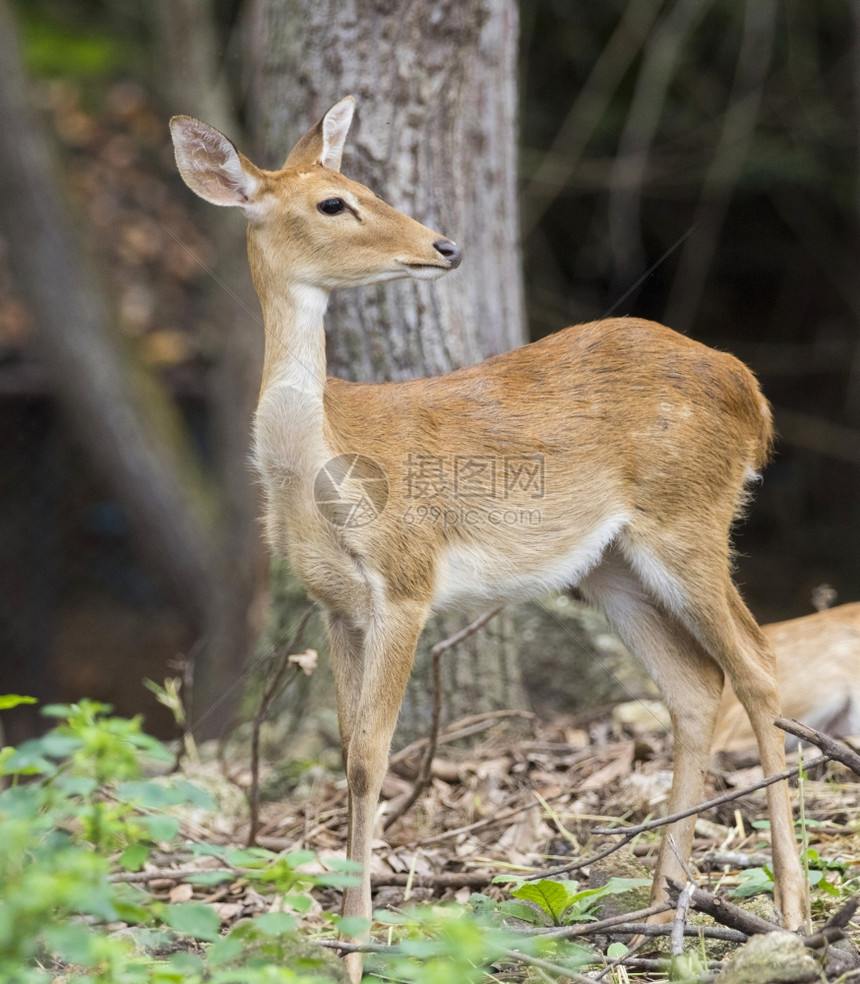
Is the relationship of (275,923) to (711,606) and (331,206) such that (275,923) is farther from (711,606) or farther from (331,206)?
(331,206)

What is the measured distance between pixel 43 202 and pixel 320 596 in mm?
6184

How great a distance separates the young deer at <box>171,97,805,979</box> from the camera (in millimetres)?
3664

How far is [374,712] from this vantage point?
3562mm

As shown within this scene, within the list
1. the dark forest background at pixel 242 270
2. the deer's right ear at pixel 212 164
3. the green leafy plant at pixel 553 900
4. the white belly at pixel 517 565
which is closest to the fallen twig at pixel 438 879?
the green leafy plant at pixel 553 900

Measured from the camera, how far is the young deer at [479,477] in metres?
3.66

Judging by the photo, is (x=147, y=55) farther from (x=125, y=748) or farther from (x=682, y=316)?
(x=125, y=748)

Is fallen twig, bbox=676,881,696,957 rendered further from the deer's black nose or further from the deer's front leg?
the deer's black nose

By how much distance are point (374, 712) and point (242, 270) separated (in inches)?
227

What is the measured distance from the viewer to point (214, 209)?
9266 mm

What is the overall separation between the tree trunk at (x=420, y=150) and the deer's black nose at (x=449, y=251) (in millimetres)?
1348

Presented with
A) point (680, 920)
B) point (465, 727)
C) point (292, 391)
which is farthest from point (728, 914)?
point (465, 727)

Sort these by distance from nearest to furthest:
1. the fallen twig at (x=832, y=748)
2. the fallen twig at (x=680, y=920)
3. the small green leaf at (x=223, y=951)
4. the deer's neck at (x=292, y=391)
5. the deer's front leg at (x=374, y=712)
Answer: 1. the small green leaf at (x=223, y=951)
2. the fallen twig at (x=680, y=920)
3. the fallen twig at (x=832, y=748)
4. the deer's front leg at (x=374, y=712)
5. the deer's neck at (x=292, y=391)

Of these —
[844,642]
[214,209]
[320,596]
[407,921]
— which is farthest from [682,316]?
[407,921]

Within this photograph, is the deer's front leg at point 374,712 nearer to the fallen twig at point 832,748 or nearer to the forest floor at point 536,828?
the forest floor at point 536,828
